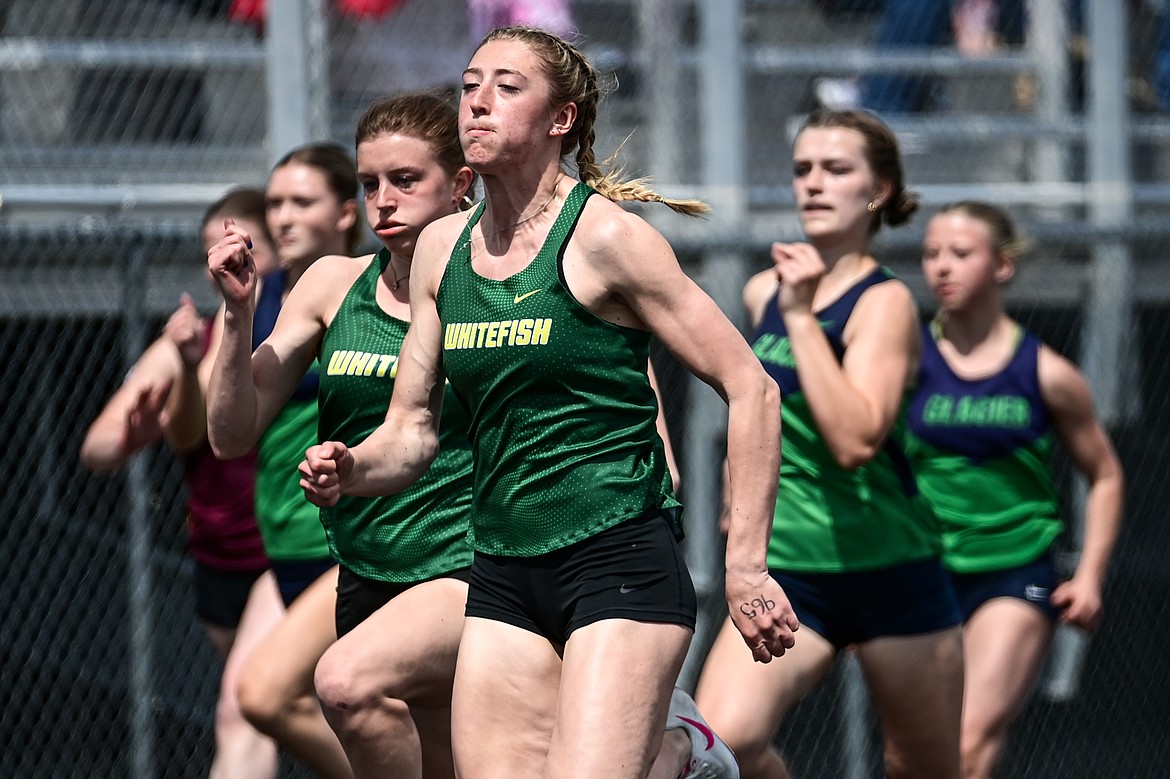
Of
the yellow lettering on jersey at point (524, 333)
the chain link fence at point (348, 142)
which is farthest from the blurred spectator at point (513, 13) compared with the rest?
the yellow lettering on jersey at point (524, 333)

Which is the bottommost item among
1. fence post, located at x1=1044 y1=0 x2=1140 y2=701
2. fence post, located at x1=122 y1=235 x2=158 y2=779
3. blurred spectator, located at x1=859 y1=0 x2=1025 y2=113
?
fence post, located at x1=122 y1=235 x2=158 y2=779

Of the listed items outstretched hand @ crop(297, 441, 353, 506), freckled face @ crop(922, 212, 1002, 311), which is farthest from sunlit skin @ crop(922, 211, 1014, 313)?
outstretched hand @ crop(297, 441, 353, 506)

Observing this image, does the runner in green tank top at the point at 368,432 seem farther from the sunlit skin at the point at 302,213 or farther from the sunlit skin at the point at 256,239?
Answer: the sunlit skin at the point at 256,239

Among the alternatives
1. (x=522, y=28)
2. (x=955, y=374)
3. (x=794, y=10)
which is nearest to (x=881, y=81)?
(x=794, y=10)

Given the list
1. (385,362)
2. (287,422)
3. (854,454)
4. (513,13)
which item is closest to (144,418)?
(287,422)

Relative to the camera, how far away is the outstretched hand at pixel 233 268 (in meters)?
3.74

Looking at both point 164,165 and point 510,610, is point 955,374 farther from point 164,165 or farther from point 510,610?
point 164,165

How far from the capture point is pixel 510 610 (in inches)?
137

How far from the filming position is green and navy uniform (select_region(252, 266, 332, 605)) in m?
5.08

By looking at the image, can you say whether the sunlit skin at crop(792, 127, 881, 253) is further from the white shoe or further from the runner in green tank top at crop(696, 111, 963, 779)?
the white shoe

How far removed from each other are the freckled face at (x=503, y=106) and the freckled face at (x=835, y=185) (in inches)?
64.6

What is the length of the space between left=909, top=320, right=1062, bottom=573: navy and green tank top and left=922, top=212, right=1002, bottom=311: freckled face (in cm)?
27

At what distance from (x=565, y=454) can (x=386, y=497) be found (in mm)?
892

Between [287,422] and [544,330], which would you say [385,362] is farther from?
[287,422]
